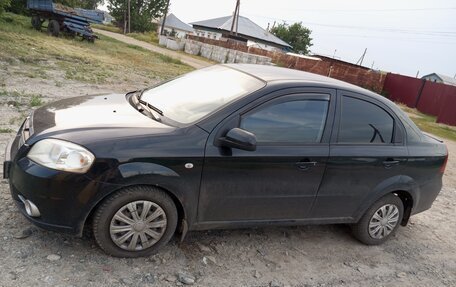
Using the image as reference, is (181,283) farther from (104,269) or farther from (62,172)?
(62,172)

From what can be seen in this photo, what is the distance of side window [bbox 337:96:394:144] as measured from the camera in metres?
3.98

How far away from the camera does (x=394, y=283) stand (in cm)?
391

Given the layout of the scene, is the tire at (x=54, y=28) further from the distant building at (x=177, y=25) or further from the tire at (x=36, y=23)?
the distant building at (x=177, y=25)

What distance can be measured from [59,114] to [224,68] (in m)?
1.70

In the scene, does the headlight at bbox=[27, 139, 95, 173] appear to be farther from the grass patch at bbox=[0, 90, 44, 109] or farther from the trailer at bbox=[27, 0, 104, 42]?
the trailer at bbox=[27, 0, 104, 42]

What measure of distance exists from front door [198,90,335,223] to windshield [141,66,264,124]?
0.27 metres

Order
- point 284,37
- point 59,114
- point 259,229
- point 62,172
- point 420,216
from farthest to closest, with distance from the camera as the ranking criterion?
point 284,37, point 420,216, point 259,229, point 59,114, point 62,172

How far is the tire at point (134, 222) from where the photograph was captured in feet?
10.3

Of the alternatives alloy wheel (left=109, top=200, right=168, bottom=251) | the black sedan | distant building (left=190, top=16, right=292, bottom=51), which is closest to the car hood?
the black sedan

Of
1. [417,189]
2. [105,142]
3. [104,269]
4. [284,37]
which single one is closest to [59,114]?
[105,142]

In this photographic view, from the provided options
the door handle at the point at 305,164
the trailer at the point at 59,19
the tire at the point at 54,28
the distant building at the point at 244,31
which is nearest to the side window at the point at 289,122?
the door handle at the point at 305,164

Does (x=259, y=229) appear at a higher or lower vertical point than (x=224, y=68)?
lower

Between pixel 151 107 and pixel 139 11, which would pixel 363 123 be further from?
pixel 139 11

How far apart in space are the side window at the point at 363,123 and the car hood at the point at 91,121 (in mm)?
1690
